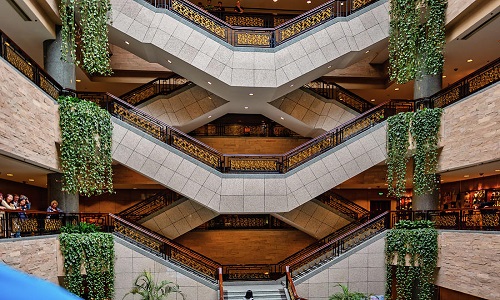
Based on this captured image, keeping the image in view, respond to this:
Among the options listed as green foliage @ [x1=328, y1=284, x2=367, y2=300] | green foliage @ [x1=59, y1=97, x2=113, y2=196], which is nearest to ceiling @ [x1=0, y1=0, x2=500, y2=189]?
green foliage @ [x1=59, y1=97, x2=113, y2=196]

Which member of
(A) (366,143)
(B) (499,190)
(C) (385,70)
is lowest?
(B) (499,190)

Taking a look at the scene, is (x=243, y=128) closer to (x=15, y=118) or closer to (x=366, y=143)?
(x=366, y=143)

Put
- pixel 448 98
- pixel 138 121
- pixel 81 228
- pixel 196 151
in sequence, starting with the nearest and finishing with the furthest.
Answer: pixel 81 228 → pixel 448 98 → pixel 138 121 → pixel 196 151

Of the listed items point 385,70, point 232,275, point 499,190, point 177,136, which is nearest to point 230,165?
point 177,136

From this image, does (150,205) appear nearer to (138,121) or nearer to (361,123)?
(138,121)

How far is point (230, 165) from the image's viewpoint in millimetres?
16000

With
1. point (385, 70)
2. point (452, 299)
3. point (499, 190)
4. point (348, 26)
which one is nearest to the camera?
point (348, 26)

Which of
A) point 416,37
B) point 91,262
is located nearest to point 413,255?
point 416,37

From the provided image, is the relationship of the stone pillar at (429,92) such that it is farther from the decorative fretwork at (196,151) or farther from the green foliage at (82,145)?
the green foliage at (82,145)

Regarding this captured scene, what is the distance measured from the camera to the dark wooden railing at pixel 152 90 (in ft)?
59.1

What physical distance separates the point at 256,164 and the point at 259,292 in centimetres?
456

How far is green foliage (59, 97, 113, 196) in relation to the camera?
40.2 feet

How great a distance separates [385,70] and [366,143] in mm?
5897

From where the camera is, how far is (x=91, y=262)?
41.8ft
